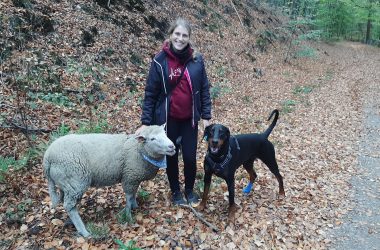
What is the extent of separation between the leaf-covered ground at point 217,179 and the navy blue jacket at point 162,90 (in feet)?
5.26

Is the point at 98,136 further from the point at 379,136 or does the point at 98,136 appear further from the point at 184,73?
the point at 379,136

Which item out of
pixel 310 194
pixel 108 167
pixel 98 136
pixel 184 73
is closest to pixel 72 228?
pixel 108 167

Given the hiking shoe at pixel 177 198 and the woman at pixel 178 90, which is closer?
the woman at pixel 178 90

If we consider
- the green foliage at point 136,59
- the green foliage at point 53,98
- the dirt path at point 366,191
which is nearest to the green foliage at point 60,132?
the green foliage at point 53,98


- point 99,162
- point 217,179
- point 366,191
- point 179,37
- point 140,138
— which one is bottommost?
point 366,191

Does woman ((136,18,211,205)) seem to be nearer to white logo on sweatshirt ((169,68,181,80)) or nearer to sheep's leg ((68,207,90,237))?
white logo on sweatshirt ((169,68,181,80))

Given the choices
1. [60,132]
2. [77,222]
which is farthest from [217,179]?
[60,132]

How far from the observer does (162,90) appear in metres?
4.61

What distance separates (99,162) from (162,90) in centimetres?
131

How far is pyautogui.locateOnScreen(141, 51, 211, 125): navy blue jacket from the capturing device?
177 inches

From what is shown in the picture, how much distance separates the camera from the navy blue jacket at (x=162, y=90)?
14.7 ft

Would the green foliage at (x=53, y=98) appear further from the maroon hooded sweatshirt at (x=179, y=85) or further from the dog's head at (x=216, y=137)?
the dog's head at (x=216, y=137)

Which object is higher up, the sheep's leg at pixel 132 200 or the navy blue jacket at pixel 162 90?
the navy blue jacket at pixel 162 90

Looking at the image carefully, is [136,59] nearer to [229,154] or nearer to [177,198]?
[177,198]
